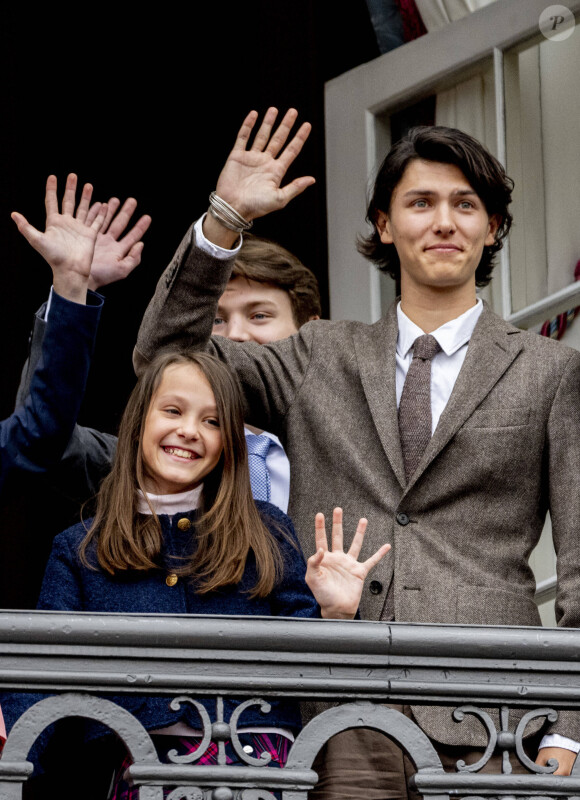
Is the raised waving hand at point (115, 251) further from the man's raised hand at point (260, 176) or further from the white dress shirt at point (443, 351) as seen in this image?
the white dress shirt at point (443, 351)

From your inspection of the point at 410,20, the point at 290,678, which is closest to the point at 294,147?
the point at 290,678

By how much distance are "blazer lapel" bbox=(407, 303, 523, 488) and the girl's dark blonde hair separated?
0.35m

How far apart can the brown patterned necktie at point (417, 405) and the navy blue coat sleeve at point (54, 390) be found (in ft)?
2.22

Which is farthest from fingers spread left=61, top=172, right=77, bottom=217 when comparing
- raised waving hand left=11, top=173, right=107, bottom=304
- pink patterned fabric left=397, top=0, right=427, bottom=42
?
pink patterned fabric left=397, top=0, right=427, bottom=42

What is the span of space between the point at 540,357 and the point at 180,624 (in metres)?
1.14

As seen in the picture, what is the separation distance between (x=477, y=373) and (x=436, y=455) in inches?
8.9

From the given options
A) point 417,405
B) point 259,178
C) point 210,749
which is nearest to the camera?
point 210,749

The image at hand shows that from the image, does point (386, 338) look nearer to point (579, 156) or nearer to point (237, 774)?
point (237, 774)

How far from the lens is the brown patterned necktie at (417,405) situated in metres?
2.88

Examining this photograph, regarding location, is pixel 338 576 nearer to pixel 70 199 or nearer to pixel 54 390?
pixel 54 390

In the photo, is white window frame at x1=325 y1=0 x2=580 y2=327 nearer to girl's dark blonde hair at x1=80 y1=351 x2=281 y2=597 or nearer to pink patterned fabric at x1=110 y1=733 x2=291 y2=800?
girl's dark blonde hair at x1=80 y1=351 x2=281 y2=597

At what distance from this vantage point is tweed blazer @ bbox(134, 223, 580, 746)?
2.77 m

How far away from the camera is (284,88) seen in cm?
520

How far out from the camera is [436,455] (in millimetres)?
2826
